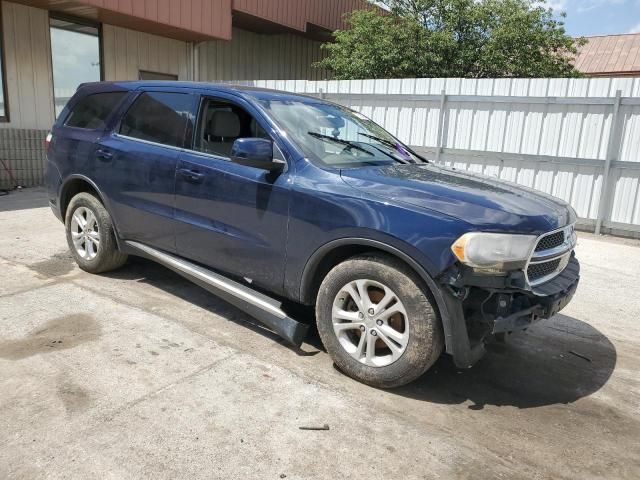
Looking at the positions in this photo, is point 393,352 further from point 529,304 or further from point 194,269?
point 194,269

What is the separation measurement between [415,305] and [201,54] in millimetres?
13406

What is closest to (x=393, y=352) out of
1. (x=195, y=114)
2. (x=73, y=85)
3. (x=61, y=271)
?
(x=195, y=114)

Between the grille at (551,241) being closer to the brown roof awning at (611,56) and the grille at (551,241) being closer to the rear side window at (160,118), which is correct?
the rear side window at (160,118)

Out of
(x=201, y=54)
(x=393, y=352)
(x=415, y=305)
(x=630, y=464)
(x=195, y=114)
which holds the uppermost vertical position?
(x=201, y=54)

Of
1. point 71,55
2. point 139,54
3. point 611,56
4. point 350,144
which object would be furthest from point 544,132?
point 611,56

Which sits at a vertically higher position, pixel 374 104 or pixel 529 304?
pixel 374 104

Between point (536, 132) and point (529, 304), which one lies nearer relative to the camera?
point (529, 304)

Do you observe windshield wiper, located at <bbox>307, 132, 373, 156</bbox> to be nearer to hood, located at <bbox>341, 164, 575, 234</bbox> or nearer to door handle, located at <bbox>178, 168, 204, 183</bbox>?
hood, located at <bbox>341, 164, 575, 234</bbox>

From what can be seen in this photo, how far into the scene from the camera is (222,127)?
13.3 feet

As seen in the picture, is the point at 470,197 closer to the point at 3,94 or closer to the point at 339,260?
the point at 339,260

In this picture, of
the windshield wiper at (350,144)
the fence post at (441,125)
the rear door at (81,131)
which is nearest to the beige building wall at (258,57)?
the fence post at (441,125)

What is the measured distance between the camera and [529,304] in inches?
120

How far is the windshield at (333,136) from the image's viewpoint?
370 centimetres

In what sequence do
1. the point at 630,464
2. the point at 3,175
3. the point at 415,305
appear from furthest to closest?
the point at 3,175 → the point at 415,305 → the point at 630,464
